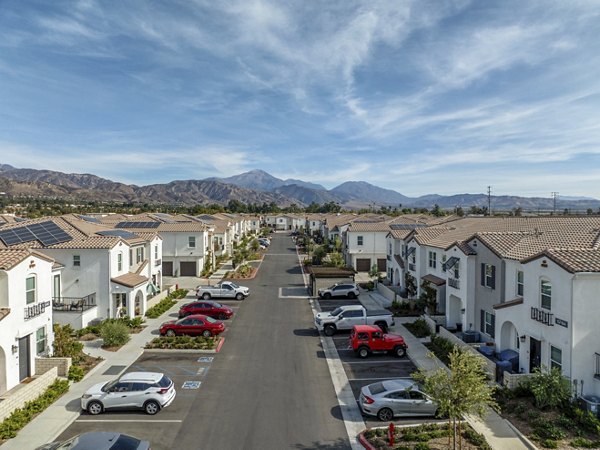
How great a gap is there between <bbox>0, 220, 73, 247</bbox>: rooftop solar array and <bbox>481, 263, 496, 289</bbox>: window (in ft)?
88.0

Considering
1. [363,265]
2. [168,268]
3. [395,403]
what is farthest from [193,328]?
[363,265]

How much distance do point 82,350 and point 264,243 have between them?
2437 inches

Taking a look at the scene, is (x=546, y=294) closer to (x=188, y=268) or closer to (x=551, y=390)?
(x=551, y=390)

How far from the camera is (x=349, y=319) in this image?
2750cm

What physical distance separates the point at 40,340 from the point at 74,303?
8692mm

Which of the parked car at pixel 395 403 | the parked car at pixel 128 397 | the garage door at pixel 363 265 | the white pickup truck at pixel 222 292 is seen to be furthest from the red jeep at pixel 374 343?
the garage door at pixel 363 265

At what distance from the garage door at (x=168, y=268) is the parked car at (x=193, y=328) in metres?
23.9

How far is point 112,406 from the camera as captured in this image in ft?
54.3

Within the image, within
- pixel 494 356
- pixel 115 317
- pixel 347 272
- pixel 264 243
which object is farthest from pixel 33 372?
pixel 264 243

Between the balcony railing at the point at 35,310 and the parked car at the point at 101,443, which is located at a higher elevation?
the balcony railing at the point at 35,310

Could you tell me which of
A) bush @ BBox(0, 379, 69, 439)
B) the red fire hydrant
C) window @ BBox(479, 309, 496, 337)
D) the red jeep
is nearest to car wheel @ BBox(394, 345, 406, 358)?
the red jeep

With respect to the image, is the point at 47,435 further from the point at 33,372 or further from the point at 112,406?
the point at 33,372

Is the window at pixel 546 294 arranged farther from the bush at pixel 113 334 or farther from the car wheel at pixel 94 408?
the bush at pixel 113 334

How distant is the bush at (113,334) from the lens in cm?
2422
